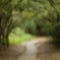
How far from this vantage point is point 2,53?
13203 mm

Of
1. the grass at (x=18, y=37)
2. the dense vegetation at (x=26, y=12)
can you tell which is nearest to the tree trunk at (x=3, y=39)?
the dense vegetation at (x=26, y=12)

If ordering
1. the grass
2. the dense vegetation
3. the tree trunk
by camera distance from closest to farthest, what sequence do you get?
the dense vegetation < the tree trunk < the grass

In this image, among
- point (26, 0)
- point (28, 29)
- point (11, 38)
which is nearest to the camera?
point (26, 0)

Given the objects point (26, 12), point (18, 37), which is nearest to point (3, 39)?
point (26, 12)

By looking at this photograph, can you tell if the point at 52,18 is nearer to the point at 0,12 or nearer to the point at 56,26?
the point at 56,26

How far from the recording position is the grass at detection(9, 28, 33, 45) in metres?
18.0

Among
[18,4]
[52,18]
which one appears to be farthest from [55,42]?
[18,4]

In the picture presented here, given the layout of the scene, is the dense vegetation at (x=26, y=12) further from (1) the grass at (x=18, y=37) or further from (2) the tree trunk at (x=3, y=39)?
(1) the grass at (x=18, y=37)

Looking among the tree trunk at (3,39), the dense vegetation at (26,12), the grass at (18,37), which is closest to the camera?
the dense vegetation at (26,12)

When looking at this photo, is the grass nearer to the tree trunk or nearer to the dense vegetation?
the dense vegetation

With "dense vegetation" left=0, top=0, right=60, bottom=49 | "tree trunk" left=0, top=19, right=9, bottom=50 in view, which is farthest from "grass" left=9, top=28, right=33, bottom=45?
"tree trunk" left=0, top=19, right=9, bottom=50

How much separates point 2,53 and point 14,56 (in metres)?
1.10

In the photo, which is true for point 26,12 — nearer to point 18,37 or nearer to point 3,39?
point 3,39

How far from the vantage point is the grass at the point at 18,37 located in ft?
59.2
